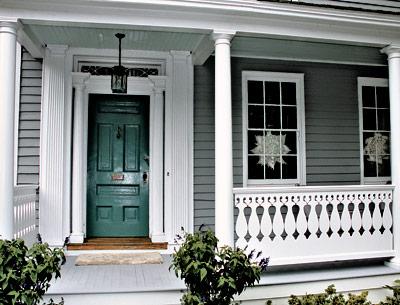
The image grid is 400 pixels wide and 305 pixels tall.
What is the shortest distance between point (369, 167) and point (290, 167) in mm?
1395

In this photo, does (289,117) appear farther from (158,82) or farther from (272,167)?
(158,82)

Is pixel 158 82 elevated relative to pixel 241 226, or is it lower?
elevated

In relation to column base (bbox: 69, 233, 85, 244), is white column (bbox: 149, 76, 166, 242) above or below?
above

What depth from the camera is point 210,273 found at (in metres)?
3.45

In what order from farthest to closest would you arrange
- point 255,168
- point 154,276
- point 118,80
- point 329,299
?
point 255,168 < point 118,80 < point 154,276 < point 329,299

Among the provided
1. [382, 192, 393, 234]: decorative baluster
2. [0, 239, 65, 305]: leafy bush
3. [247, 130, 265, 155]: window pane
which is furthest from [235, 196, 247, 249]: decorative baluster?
[0, 239, 65, 305]: leafy bush

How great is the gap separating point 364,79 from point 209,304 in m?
4.61

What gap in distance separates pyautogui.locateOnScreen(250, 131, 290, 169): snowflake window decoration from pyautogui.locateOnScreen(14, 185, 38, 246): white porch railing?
3.08 m

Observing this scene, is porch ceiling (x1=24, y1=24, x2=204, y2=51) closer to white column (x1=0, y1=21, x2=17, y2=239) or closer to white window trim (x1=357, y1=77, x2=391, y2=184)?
white column (x1=0, y1=21, x2=17, y2=239)

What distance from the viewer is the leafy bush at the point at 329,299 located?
13.0 feet

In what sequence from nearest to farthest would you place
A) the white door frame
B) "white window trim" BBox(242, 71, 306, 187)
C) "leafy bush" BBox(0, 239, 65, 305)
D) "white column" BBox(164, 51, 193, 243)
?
"leafy bush" BBox(0, 239, 65, 305), the white door frame, "white column" BBox(164, 51, 193, 243), "white window trim" BBox(242, 71, 306, 187)

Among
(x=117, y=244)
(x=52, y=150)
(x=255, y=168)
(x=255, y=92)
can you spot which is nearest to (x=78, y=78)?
(x=52, y=150)

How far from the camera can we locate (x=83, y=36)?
196 inches

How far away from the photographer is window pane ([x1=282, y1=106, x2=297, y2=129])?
6.07 meters
